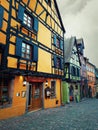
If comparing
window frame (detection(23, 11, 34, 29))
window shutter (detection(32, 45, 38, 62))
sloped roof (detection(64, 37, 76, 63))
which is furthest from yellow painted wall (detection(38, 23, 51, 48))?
sloped roof (detection(64, 37, 76, 63))

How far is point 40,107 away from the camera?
12.5 meters

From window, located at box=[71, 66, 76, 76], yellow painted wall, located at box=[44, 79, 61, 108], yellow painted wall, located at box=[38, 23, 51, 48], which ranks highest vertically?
yellow painted wall, located at box=[38, 23, 51, 48]

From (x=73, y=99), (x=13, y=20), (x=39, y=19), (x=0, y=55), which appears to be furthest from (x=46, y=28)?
(x=73, y=99)

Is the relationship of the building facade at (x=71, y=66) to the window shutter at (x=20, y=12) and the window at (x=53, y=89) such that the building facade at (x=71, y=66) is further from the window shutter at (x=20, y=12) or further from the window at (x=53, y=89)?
the window shutter at (x=20, y=12)

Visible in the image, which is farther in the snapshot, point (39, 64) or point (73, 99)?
point (73, 99)

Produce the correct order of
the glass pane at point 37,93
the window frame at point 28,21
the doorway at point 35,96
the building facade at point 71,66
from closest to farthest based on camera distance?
the window frame at point 28,21
the doorway at point 35,96
the glass pane at point 37,93
the building facade at point 71,66

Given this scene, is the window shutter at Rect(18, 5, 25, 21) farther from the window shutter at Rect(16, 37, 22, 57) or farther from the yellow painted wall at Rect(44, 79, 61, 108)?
the yellow painted wall at Rect(44, 79, 61, 108)

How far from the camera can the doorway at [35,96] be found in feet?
37.8

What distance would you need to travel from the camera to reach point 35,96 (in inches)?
478

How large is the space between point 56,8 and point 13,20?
8773mm

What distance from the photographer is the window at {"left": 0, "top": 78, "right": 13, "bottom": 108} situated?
873 centimetres

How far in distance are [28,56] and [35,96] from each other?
11.7ft

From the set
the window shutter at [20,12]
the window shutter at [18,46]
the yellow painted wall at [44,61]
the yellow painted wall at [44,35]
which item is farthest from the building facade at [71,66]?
the window shutter at [20,12]

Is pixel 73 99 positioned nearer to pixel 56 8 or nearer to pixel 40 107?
pixel 40 107
